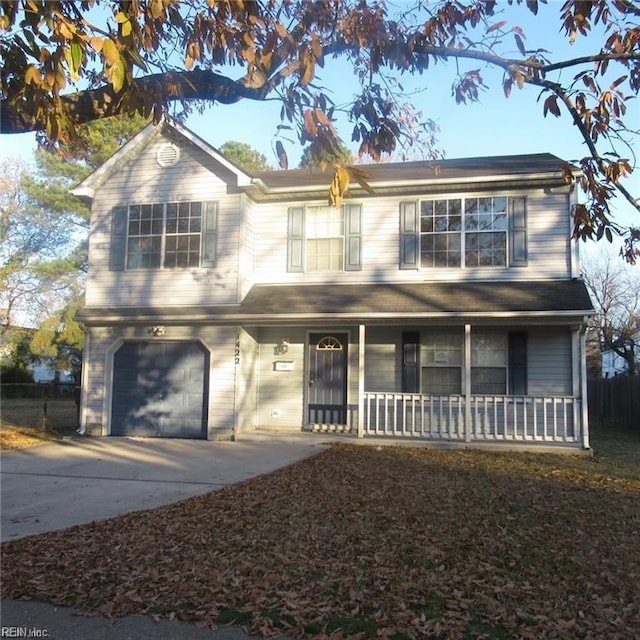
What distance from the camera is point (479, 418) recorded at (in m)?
13.2

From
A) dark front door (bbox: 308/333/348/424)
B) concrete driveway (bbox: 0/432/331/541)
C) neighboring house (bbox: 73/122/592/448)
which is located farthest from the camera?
dark front door (bbox: 308/333/348/424)

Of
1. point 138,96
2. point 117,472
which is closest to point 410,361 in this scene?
point 117,472

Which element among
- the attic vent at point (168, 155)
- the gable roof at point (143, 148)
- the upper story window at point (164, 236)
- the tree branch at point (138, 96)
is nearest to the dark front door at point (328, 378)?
the upper story window at point (164, 236)

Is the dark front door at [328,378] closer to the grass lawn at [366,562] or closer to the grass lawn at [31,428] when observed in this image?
the grass lawn at [366,562]

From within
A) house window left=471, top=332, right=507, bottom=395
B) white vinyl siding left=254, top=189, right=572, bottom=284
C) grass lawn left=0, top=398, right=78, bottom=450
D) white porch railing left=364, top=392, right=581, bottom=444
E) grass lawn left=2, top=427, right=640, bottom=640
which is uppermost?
white vinyl siding left=254, top=189, right=572, bottom=284

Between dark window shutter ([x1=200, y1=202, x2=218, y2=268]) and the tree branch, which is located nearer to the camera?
the tree branch

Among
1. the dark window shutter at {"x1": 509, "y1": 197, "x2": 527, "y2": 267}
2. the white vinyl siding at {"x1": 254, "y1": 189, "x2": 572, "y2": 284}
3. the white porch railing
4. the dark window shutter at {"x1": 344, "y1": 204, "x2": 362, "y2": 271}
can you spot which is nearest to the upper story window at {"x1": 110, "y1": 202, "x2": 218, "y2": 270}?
the white vinyl siding at {"x1": 254, "y1": 189, "x2": 572, "y2": 284}

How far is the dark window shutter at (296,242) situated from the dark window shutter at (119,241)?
3.82m

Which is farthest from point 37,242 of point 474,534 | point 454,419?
point 474,534

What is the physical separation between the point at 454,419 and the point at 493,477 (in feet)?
13.8

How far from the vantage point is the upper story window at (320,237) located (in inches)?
567

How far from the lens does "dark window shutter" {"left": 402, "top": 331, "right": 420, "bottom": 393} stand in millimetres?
13797

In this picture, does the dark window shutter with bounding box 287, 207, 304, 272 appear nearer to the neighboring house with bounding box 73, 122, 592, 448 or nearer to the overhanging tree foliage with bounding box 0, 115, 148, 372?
the neighboring house with bounding box 73, 122, 592, 448

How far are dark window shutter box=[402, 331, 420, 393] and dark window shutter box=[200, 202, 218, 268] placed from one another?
15.1 ft
